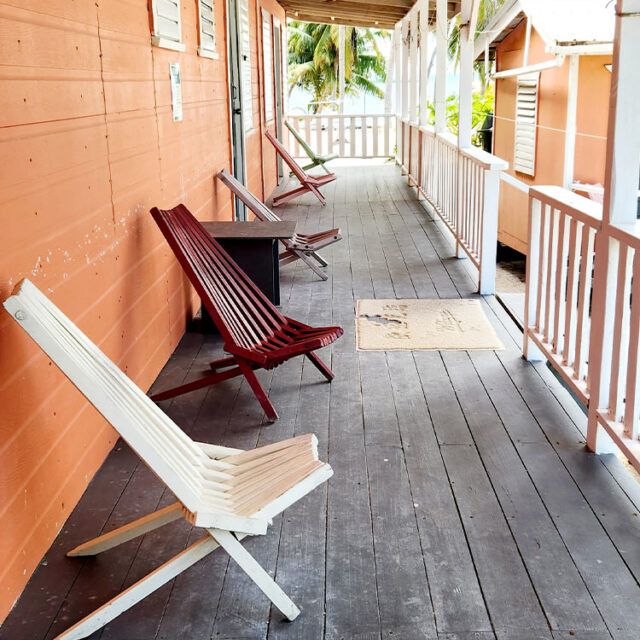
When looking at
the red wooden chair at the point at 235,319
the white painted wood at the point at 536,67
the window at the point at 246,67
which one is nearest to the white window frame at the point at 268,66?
the window at the point at 246,67

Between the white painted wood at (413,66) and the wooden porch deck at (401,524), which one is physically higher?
the white painted wood at (413,66)

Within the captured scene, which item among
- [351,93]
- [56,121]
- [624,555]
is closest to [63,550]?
[56,121]

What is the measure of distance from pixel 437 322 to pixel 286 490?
282cm

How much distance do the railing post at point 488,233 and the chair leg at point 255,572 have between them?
11.8ft

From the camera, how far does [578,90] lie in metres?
8.34

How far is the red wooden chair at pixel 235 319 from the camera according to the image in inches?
134

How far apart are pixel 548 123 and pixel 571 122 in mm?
915

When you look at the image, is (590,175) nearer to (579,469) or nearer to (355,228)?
(355,228)

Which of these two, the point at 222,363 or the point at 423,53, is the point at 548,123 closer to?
the point at 423,53

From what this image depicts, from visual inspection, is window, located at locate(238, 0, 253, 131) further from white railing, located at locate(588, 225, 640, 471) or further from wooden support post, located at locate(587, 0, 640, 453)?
white railing, located at locate(588, 225, 640, 471)

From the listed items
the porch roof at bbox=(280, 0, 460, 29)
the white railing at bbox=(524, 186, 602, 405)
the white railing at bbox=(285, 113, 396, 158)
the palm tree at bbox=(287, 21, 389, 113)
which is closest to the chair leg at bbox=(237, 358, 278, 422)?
the white railing at bbox=(524, 186, 602, 405)

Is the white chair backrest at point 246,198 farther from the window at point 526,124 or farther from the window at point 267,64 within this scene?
the window at point 526,124

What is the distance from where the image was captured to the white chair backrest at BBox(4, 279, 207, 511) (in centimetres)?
189

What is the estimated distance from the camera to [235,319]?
3.75m
